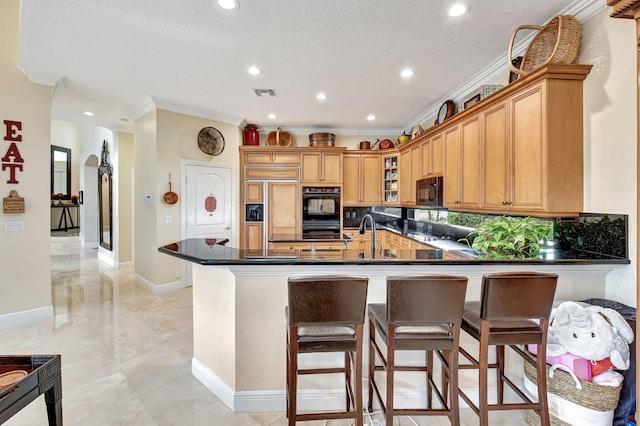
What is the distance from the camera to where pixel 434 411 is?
4.83 feet

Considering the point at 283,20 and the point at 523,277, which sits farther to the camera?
the point at 283,20

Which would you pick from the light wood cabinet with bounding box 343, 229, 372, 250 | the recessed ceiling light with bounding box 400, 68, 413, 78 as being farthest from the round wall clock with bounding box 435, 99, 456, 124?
→ the light wood cabinet with bounding box 343, 229, 372, 250

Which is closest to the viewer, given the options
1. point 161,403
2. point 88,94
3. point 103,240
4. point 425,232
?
point 161,403

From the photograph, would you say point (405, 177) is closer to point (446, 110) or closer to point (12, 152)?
point (446, 110)

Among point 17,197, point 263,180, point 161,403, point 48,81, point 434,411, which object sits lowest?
point 161,403

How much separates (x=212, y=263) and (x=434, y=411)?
144cm

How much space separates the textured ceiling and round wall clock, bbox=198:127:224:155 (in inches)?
22.1

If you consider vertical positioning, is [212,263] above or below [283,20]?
below

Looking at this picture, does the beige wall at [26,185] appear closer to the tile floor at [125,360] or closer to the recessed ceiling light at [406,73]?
the tile floor at [125,360]

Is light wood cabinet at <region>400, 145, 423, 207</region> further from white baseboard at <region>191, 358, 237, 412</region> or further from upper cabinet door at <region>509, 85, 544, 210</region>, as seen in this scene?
white baseboard at <region>191, 358, 237, 412</region>

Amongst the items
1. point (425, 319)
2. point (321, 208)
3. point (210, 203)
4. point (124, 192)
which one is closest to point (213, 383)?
point (425, 319)

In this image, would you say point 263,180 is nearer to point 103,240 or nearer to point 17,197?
point 17,197

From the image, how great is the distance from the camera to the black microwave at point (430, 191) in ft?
11.8

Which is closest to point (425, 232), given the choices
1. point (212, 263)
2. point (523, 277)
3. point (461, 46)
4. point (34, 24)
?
point (461, 46)
